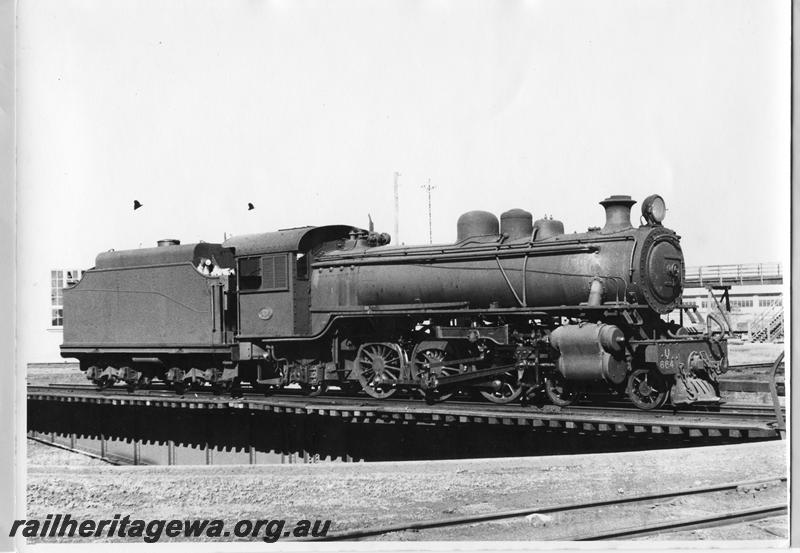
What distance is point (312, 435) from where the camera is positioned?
14500 mm

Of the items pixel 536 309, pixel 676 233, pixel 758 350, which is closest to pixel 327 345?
pixel 536 309

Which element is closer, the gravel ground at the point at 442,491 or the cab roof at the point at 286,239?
the gravel ground at the point at 442,491

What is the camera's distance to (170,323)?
16.5 m

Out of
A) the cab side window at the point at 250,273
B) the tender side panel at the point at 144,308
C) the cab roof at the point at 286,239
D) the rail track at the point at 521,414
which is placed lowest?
the rail track at the point at 521,414

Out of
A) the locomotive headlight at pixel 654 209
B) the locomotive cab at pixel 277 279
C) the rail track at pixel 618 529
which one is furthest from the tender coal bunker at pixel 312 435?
the locomotive headlight at pixel 654 209

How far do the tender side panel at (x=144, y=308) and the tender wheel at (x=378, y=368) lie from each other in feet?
10.2

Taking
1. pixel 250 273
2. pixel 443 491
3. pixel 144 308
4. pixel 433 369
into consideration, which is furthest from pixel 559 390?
pixel 144 308

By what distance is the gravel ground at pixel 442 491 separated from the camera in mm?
8711

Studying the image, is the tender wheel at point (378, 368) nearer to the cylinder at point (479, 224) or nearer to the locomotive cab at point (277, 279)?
the locomotive cab at point (277, 279)

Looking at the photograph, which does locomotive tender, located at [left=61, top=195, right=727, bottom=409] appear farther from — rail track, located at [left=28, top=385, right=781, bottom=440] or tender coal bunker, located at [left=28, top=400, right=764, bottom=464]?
tender coal bunker, located at [left=28, top=400, right=764, bottom=464]

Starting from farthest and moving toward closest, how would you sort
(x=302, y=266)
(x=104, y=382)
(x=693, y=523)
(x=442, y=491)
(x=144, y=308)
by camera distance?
(x=104, y=382), (x=144, y=308), (x=302, y=266), (x=442, y=491), (x=693, y=523)

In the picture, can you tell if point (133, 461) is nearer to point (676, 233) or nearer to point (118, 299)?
point (118, 299)

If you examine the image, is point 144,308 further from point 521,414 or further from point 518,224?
point 521,414

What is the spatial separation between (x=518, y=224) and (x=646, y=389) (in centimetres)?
341
